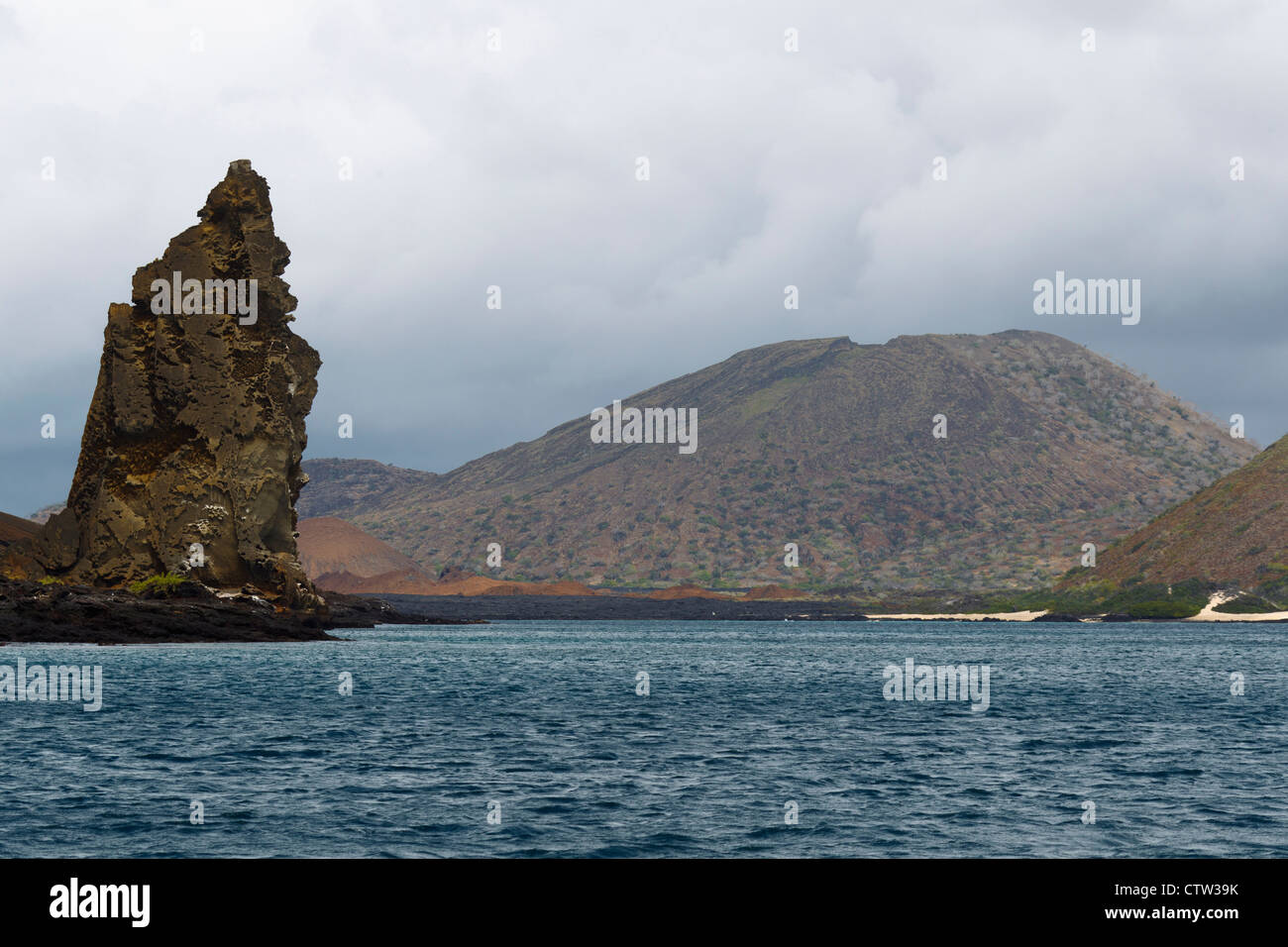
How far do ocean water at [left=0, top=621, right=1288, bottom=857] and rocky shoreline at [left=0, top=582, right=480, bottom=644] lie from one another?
21.9 meters

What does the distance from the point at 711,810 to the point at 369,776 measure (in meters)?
11.6

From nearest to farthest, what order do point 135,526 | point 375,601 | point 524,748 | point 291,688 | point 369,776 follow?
1. point 369,776
2. point 524,748
3. point 291,688
4. point 135,526
5. point 375,601

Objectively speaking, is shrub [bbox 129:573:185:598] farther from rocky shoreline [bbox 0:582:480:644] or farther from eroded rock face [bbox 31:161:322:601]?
eroded rock face [bbox 31:161:322:601]

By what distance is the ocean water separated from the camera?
94.5 feet

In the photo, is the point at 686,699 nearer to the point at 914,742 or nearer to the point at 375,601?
the point at 914,742

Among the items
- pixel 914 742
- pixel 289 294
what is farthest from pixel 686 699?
pixel 289 294

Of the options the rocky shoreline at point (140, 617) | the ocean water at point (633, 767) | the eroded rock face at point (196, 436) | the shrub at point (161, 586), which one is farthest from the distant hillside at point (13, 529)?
the ocean water at point (633, 767)

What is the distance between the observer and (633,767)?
39938 millimetres

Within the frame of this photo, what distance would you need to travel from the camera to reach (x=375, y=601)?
643 ft

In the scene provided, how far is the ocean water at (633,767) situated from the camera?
28797 mm

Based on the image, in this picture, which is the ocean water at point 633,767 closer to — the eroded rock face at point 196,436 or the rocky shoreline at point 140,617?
the rocky shoreline at point 140,617

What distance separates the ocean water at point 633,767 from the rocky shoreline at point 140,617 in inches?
863

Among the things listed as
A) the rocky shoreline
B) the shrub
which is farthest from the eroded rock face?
the rocky shoreline

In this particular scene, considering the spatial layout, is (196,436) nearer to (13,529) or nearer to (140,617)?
(140,617)
